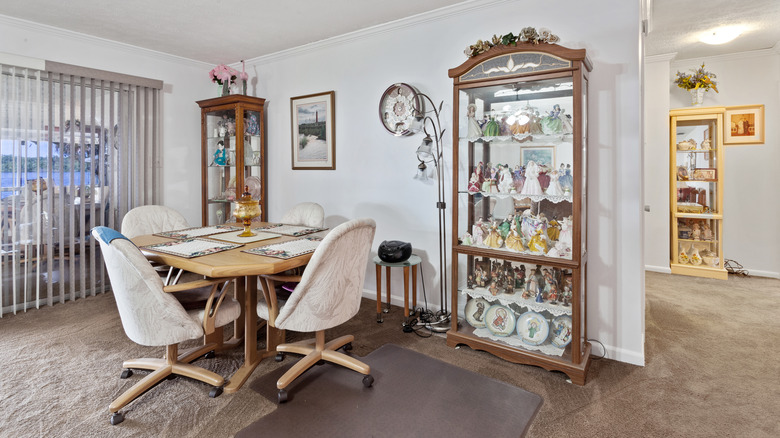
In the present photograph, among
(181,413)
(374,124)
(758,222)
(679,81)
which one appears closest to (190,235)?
(181,413)

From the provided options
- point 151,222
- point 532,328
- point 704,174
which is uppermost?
point 704,174

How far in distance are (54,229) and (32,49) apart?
60.8 inches

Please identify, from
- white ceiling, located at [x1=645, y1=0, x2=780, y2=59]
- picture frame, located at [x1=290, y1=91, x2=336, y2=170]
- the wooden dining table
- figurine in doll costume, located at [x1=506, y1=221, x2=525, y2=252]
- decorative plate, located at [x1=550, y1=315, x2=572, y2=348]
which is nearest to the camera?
the wooden dining table

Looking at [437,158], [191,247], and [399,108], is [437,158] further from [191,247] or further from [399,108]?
[191,247]

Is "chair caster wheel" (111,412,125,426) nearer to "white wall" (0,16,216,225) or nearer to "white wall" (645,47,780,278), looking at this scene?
"white wall" (0,16,216,225)

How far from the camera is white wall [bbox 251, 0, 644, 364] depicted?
2.47 meters

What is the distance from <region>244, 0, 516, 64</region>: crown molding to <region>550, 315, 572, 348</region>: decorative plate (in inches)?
86.6

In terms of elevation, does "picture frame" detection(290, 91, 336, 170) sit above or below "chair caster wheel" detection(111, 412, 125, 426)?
above

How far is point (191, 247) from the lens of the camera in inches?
92.4

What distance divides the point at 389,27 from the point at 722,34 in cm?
311

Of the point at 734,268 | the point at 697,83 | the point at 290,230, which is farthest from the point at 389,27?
the point at 734,268

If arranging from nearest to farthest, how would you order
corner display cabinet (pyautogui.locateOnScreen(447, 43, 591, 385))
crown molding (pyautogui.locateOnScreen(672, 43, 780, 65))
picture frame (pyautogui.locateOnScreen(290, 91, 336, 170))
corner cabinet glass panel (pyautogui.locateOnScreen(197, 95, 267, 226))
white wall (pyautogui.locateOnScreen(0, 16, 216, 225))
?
1. corner display cabinet (pyautogui.locateOnScreen(447, 43, 591, 385))
2. white wall (pyautogui.locateOnScreen(0, 16, 216, 225))
3. picture frame (pyautogui.locateOnScreen(290, 91, 336, 170))
4. corner cabinet glass panel (pyautogui.locateOnScreen(197, 95, 267, 226))
5. crown molding (pyautogui.locateOnScreen(672, 43, 780, 65))

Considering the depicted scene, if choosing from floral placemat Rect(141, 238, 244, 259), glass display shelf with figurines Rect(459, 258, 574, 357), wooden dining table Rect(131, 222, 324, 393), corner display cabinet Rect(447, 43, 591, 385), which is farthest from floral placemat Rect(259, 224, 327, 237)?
glass display shelf with figurines Rect(459, 258, 574, 357)

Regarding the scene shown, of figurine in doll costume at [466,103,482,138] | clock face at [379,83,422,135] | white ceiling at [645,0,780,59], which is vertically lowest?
figurine in doll costume at [466,103,482,138]
